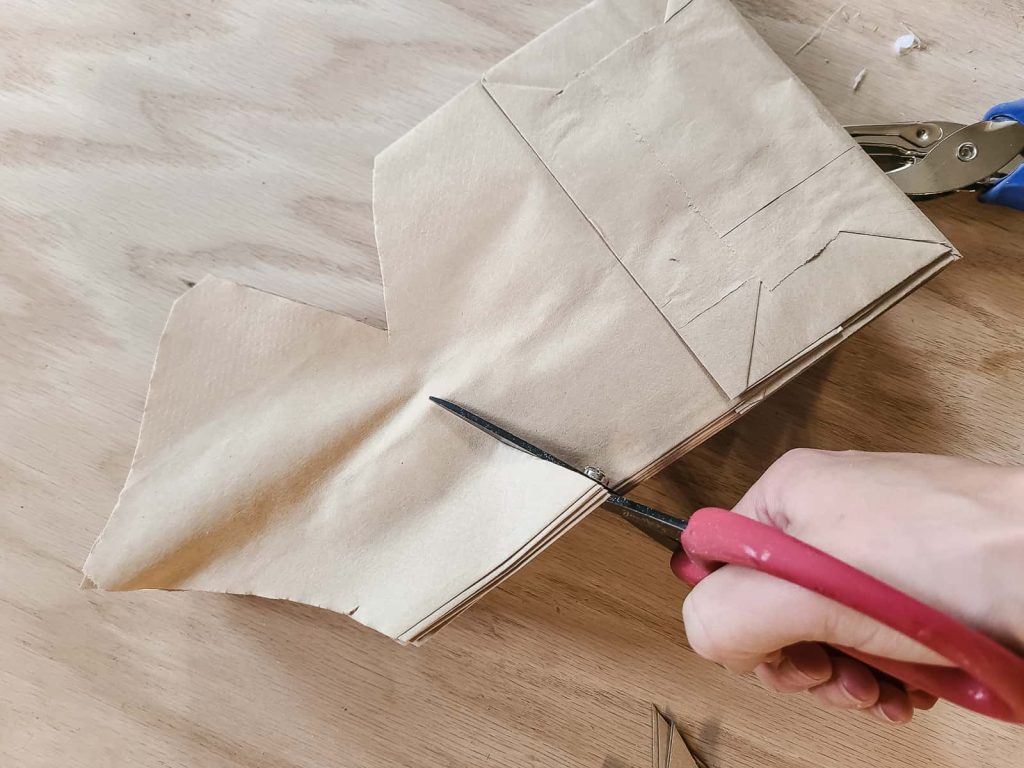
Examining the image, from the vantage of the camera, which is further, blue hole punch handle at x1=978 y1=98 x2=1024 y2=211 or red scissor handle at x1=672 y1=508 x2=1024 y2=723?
blue hole punch handle at x1=978 y1=98 x2=1024 y2=211

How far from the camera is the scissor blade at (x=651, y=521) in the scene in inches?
19.2

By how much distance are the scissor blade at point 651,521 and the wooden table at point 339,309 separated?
0.09 ft

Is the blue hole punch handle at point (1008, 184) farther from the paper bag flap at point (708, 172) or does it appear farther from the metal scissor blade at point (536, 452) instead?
the metal scissor blade at point (536, 452)

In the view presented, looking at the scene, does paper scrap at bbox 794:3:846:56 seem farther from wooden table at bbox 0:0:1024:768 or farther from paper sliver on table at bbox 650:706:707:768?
paper sliver on table at bbox 650:706:707:768

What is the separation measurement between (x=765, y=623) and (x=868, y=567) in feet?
0.22

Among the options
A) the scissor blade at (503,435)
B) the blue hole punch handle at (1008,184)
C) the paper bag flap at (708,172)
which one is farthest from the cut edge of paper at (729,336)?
the blue hole punch handle at (1008,184)

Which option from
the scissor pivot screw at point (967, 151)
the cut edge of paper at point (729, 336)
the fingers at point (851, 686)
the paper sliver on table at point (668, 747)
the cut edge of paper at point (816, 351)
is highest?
the cut edge of paper at point (729, 336)

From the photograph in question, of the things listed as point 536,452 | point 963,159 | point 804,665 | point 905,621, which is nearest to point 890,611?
point 905,621

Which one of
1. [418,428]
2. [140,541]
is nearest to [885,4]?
[418,428]

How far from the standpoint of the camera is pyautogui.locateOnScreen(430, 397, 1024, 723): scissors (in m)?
0.34

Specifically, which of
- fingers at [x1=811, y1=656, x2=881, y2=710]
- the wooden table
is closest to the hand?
fingers at [x1=811, y1=656, x2=881, y2=710]

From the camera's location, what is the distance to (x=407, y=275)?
20.5 inches

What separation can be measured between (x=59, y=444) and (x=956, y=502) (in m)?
0.64

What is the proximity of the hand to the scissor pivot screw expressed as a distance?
0.23m
